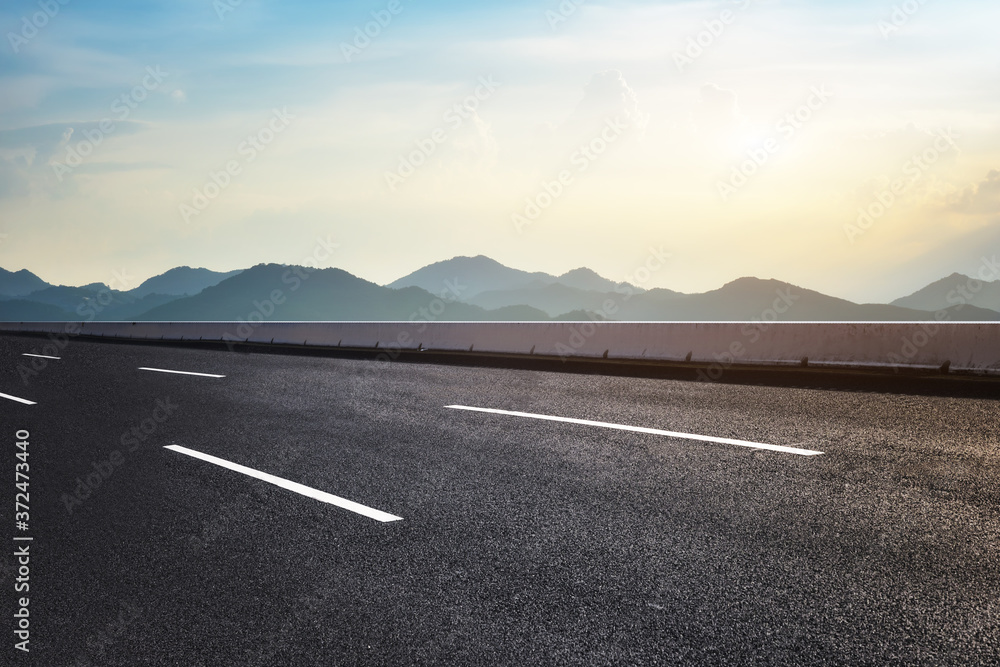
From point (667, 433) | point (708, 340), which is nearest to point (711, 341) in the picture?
point (708, 340)

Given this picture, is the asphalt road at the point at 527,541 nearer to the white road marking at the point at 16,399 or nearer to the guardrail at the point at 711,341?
the white road marking at the point at 16,399

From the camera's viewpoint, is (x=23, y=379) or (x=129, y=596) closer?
(x=129, y=596)

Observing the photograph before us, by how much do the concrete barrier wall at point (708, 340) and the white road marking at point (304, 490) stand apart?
8.70 meters

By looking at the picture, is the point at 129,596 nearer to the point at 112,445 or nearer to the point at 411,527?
the point at 411,527

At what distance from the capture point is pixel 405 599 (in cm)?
336

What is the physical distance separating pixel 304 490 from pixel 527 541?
2.00 m

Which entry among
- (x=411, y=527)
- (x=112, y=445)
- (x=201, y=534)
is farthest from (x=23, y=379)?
(x=411, y=527)

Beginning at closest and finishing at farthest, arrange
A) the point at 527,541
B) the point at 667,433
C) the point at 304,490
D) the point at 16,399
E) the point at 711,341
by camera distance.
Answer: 1. the point at 527,541
2. the point at 304,490
3. the point at 667,433
4. the point at 16,399
5. the point at 711,341

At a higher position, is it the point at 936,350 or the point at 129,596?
the point at 936,350

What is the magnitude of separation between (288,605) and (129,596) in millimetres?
848

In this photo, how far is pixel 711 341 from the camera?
42.7 ft

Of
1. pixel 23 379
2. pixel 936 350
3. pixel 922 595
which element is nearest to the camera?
pixel 922 595

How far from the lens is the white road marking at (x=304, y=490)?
4.68 meters

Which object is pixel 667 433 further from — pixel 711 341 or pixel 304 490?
pixel 711 341
